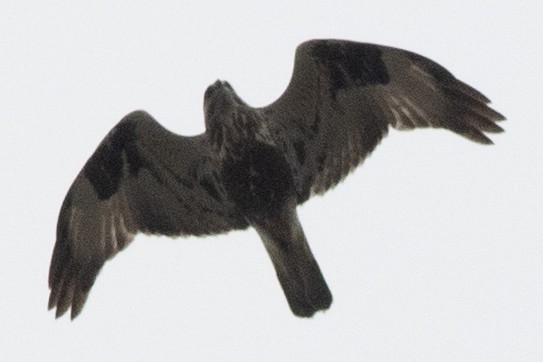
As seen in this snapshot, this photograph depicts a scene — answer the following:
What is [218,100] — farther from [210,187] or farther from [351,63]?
[351,63]

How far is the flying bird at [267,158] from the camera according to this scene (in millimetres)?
8914

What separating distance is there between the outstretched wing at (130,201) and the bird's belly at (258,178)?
221mm

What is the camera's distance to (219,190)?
916cm

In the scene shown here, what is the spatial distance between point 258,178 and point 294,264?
2.11 feet

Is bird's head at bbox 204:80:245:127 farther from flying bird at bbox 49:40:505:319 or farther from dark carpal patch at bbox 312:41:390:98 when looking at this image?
dark carpal patch at bbox 312:41:390:98

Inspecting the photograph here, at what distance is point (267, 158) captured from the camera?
29.2 feet

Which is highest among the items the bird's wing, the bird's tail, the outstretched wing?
the bird's wing

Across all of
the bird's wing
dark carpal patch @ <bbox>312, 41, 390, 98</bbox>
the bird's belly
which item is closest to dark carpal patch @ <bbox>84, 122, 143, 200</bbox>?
the bird's belly

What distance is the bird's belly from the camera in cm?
888

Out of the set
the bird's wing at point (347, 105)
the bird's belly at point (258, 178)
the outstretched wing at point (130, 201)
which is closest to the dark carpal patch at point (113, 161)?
the outstretched wing at point (130, 201)

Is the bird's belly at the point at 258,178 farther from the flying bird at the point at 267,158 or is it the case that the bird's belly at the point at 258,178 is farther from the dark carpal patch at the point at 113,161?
the dark carpal patch at the point at 113,161

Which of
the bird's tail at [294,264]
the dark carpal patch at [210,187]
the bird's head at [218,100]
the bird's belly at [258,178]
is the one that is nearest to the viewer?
the bird's tail at [294,264]

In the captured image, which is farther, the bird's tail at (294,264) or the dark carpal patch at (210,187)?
the dark carpal patch at (210,187)

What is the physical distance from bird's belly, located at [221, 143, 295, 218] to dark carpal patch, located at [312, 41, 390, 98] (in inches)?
26.3
